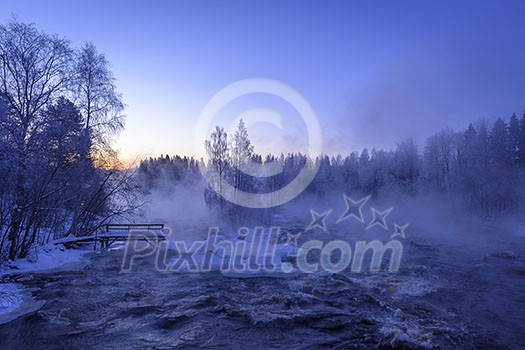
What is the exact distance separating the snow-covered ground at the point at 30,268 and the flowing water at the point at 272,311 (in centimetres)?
43

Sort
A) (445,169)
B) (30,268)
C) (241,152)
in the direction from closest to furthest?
(30,268), (241,152), (445,169)

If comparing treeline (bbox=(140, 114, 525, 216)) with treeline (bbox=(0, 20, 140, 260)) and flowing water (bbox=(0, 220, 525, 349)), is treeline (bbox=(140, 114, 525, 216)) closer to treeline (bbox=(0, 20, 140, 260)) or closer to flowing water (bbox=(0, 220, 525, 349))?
treeline (bbox=(0, 20, 140, 260))

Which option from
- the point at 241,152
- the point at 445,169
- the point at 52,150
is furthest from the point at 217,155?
the point at 445,169

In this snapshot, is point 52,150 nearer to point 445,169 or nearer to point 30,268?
point 30,268

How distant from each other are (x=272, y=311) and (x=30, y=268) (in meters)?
11.1

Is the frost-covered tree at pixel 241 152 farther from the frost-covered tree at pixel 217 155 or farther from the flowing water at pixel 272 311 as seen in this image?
the flowing water at pixel 272 311

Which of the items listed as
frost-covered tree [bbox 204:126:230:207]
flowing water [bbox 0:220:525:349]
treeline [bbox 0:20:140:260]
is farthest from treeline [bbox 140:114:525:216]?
flowing water [bbox 0:220:525:349]

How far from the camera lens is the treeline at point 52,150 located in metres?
13.0

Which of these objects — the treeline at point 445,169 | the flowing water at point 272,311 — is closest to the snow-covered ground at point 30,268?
the flowing water at point 272,311

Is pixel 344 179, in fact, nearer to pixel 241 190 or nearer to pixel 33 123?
pixel 241 190

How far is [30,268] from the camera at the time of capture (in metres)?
13.2

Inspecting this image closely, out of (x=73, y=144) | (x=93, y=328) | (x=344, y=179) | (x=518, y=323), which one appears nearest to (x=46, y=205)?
(x=73, y=144)

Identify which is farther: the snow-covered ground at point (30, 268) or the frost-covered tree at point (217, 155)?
the frost-covered tree at point (217, 155)

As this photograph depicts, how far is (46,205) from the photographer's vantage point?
15.4m
